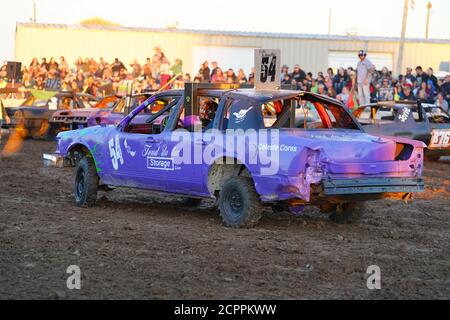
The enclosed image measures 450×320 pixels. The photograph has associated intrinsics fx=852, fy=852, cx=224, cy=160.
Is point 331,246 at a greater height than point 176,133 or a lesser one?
lesser

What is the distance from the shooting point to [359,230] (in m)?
8.98

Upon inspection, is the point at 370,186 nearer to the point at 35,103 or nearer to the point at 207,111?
the point at 207,111

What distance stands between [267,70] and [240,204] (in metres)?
1.81

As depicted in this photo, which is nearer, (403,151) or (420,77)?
(403,151)

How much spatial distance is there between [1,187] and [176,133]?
12.7 ft

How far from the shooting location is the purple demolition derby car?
820 centimetres

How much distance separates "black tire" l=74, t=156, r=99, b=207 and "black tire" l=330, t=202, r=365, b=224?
9.82 feet

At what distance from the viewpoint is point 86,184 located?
1047cm

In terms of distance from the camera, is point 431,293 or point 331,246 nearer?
point 431,293

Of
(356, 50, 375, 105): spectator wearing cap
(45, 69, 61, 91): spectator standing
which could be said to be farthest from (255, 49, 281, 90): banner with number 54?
(45, 69, 61, 91): spectator standing

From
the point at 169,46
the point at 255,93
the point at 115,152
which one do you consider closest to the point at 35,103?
the point at 169,46
